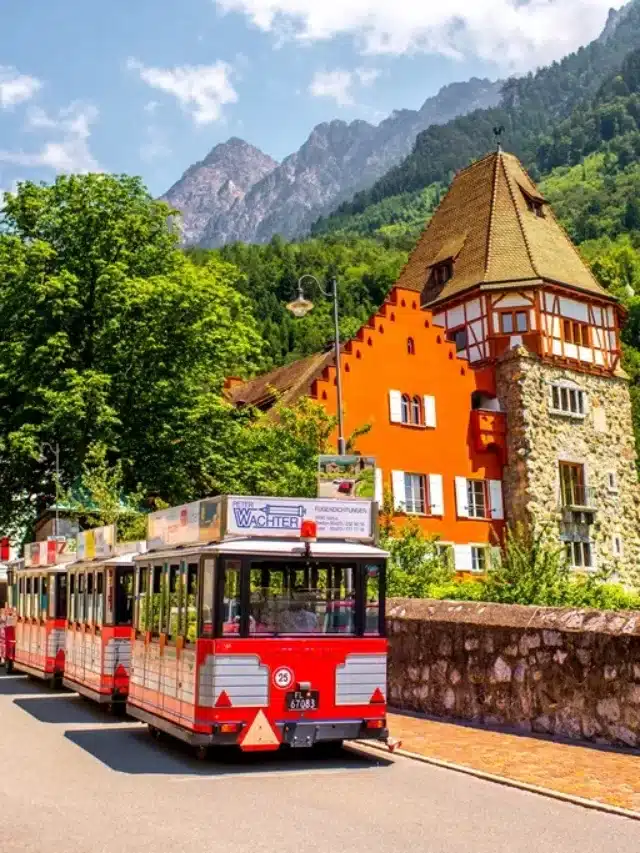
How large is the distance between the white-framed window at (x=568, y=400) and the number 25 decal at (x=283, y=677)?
3471 cm

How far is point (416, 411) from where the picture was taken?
41.9 metres

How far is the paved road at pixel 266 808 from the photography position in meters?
8.00

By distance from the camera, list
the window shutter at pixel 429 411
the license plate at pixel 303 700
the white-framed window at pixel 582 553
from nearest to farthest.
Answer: the license plate at pixel 303 700 → the window shutter at pixel 429 411 → the white-framed window at pixel 582 553

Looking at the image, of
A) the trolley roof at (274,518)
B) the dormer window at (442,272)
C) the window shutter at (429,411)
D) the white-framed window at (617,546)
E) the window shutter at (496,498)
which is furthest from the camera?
the dormer window at (442,272)

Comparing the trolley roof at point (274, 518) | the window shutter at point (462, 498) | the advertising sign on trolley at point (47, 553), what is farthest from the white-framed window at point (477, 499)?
the trolley roof at point (274, 518)

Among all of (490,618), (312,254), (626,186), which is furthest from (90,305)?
(626,186)

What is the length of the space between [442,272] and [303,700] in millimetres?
38858

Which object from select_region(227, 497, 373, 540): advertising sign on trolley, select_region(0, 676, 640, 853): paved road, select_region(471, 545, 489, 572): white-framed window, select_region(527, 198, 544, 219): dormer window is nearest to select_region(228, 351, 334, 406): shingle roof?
select_region(471, 545, 489, 572): white-framed window

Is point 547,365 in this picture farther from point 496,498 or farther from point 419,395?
point 419,395

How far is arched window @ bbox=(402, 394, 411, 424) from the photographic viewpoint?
136ft

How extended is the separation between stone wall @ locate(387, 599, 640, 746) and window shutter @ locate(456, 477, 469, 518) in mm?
24963

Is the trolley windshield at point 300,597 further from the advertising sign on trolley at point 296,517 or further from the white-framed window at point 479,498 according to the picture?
the white-framed window at point 479,498

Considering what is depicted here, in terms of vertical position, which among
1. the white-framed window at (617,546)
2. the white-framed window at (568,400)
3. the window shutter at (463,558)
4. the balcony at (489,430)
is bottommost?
the window shutter at (463,558)

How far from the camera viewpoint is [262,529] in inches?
488
